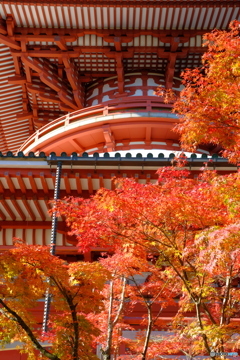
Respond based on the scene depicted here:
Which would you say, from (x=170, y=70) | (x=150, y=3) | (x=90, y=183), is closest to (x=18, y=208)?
(x=90, y=183)

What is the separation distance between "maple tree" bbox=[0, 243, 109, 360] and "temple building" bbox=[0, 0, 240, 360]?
6538 millimetres

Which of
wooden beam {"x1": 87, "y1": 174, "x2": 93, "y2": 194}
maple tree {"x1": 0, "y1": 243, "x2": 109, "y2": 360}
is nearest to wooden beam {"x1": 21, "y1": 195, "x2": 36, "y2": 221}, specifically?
wooden beam {"x1": 87, "y1": 174, "x2": 93, "y2": 194}

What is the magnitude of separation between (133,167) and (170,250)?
22.1ft

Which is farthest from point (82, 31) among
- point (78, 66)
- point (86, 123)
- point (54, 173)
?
point (54, 173)

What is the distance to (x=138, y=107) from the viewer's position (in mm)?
18094

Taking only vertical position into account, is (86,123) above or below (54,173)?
above

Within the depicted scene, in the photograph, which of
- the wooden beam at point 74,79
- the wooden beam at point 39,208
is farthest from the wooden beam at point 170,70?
the wooden beam at point 39,208

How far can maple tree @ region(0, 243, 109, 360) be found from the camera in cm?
691

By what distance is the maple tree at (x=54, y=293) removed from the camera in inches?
272

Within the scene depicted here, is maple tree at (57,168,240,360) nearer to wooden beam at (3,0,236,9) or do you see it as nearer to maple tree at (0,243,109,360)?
maple tree at (0,243,109,360)

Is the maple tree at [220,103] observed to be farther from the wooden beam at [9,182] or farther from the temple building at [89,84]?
the wooden beam at [9,182]

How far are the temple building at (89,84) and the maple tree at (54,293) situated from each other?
6.54 m

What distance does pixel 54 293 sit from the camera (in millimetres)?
7402

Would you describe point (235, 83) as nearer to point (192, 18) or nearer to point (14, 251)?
point (14, 251)
